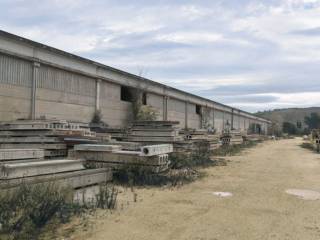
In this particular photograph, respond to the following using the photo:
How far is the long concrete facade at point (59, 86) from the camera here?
14.0 metres

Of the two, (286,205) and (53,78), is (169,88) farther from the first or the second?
(286,205)

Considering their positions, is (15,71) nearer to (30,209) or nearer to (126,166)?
(126,166)

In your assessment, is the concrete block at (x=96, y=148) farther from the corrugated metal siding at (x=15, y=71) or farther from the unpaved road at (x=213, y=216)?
the corrugated metal siding at (x=15, y=71)

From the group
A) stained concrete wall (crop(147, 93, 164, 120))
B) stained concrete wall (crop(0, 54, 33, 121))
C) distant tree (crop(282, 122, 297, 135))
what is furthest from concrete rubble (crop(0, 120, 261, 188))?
distant tree (crop(282, 122, 297, 135))

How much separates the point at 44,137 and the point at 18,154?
261 cm

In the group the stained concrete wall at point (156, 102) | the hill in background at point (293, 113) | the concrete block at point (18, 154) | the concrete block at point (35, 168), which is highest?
the hill in background at point (293, 113)

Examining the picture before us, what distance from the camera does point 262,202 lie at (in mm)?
7785

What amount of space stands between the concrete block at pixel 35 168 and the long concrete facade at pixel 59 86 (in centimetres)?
649

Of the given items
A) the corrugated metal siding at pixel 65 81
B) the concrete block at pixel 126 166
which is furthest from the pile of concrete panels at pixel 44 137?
the corrugated metal siding at pixel 65 81

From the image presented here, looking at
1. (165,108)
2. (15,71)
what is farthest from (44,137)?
(165,108)

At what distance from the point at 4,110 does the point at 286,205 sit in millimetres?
10092

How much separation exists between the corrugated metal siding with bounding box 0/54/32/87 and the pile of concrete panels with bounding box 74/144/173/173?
225 inches

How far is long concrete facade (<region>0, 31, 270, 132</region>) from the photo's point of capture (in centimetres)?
1402

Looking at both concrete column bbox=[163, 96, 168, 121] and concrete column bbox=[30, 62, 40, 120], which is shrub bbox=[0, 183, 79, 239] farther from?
concrete column bbox=[163, 96, 168, 121]
